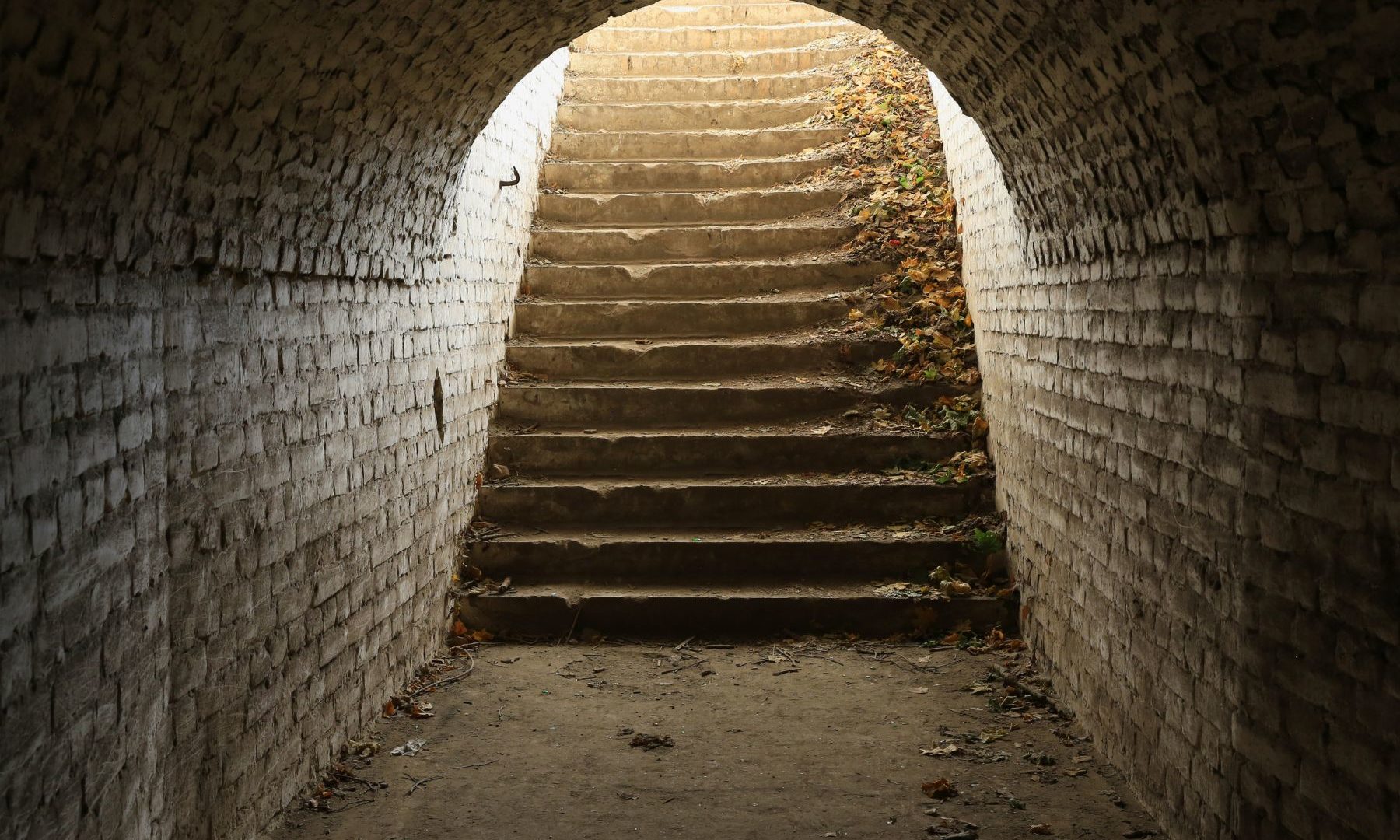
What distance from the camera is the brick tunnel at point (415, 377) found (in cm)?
270

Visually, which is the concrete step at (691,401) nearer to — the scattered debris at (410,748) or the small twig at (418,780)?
the scattered debris at (410,748)

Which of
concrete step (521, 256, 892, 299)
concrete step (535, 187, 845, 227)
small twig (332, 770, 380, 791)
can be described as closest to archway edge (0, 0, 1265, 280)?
small twig (332, 770, 380, 791)

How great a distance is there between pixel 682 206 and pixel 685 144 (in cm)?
94

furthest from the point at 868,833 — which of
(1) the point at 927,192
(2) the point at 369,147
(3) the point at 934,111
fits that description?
(3) the point at 934,111

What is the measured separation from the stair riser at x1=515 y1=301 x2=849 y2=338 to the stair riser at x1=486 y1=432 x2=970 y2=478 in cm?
113

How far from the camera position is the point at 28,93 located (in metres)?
2.43

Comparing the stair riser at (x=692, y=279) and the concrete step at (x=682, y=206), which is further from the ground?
the concrete step at (x=682, y=206)

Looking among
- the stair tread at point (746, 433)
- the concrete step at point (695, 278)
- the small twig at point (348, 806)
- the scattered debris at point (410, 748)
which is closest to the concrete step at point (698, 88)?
the concrete step at point (695, 278)

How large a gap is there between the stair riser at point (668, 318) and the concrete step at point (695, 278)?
26cm

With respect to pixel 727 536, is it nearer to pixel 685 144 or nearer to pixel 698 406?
pixel 698 406

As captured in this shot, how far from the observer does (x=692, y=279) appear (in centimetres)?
873

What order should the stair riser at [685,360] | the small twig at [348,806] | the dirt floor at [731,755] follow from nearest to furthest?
the dirt floor at [731,755], the small twig at [348,806], the stair riser at [685,360]

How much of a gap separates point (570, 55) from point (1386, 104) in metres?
9.31

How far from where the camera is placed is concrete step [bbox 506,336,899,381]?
8.04 metres
